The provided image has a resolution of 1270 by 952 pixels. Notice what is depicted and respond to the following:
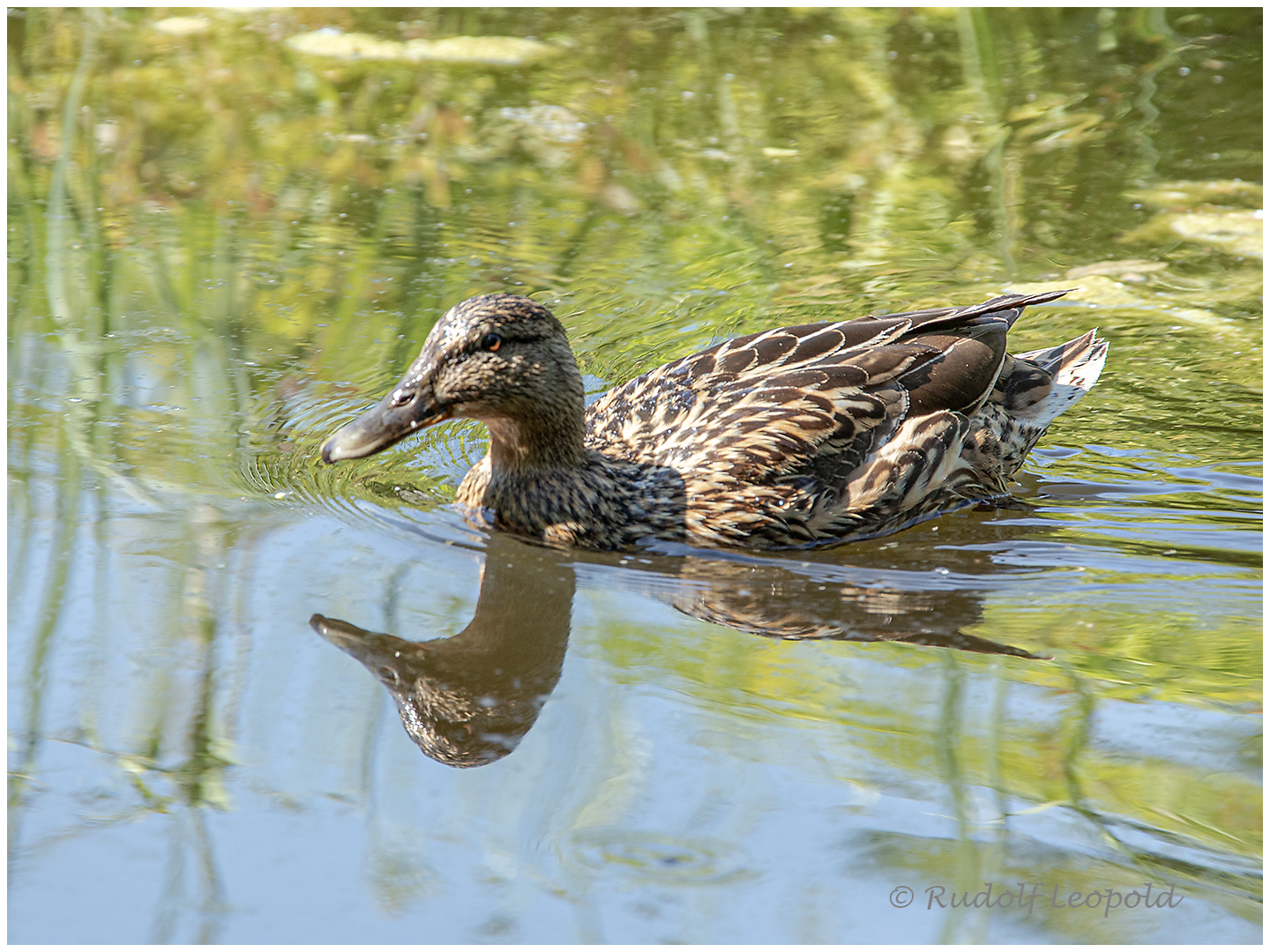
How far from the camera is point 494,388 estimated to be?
552 centimetres

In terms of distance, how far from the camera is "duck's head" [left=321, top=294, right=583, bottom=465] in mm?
5359

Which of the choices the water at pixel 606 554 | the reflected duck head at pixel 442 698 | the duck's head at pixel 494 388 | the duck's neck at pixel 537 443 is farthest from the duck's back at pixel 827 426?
the reflected duck head at pixel 442 698

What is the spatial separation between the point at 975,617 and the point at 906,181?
4.29 metres

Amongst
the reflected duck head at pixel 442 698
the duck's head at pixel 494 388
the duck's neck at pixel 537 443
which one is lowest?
the reflected duck head at pixel 442 698

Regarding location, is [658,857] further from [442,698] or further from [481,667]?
[481,667]

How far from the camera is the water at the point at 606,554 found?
11.9 feet

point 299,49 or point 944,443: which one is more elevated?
point 299,49

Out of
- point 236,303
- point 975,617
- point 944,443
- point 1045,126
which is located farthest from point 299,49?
point 975,617

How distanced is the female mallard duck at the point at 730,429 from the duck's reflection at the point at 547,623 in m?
0.22

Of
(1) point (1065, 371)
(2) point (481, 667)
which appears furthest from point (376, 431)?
(1) point (1065, 371)

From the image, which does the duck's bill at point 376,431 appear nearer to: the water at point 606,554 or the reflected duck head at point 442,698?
the water at point 606,554

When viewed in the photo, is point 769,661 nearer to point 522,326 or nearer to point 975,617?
Answer: point 975,617

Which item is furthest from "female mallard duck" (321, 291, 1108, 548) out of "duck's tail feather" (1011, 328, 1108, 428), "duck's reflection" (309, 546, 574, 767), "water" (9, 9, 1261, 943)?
"duck's reflection" (309, 546, 574, 767)

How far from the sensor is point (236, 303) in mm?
7262
